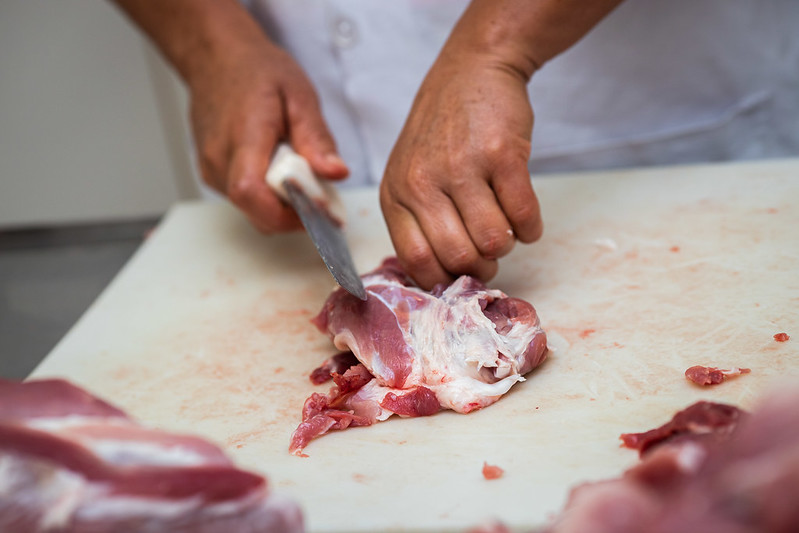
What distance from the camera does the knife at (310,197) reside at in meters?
2.27

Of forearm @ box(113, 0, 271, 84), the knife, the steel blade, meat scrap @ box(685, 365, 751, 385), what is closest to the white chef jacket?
forearm @ box(113, 0, 271, 84)

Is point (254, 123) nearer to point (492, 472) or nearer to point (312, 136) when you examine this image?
point (312, 136)

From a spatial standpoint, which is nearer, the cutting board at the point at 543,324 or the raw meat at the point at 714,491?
the raw meat at the point at 714,491

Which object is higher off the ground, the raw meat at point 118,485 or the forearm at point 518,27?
the forearm at point 518,27

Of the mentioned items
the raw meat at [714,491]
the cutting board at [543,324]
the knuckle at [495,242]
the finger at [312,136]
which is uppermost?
the raw meat at [714,491]

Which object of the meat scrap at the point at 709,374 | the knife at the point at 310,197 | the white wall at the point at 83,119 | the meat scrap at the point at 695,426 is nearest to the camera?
the meat scrap at the point at 695,426

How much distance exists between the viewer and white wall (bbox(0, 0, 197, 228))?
4848 millimetres

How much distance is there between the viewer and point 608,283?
2219 mm

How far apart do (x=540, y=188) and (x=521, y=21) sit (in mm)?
790

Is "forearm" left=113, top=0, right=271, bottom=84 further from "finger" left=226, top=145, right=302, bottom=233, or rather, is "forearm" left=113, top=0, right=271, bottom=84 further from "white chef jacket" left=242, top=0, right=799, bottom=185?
"finger" left=226, top=145, right=302, bottom=233

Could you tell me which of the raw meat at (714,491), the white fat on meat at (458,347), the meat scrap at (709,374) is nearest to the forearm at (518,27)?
the white fat on meat at (458,347)

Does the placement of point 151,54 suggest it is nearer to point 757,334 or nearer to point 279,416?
point 279,416

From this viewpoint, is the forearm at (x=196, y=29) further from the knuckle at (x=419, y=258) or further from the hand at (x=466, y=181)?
the knuckle at (x=419, y=258)

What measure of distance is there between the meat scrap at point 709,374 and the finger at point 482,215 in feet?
1.84
